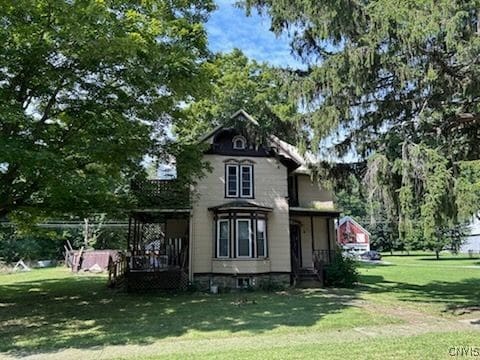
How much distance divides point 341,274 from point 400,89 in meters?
10.3

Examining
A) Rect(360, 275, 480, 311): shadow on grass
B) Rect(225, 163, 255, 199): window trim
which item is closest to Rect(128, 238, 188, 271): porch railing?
Rect(225, 163, 255, 199): window trim

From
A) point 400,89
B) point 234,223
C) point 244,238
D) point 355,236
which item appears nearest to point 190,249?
point 234,223

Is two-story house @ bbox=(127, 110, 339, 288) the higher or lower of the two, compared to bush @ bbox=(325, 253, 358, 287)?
higher

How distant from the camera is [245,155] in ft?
65.1

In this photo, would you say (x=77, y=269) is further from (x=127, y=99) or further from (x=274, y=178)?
(x=127, y=99)

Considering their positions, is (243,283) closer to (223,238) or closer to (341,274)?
(223,238)

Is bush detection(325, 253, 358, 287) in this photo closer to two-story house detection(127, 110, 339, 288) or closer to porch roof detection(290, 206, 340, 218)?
two-story house detection(127, 110, 339, 288)

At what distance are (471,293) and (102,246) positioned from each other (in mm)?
34888

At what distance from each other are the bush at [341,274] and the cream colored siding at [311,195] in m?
3.20

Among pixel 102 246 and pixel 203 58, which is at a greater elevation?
pixel 203 58

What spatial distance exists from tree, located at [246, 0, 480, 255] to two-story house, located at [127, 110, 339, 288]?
17.5ft

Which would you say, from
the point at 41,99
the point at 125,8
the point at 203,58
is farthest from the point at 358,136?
the point at 41,99

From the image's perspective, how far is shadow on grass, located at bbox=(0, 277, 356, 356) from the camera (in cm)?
923

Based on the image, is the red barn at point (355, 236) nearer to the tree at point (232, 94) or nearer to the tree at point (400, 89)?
the tree at point (232, 94)
